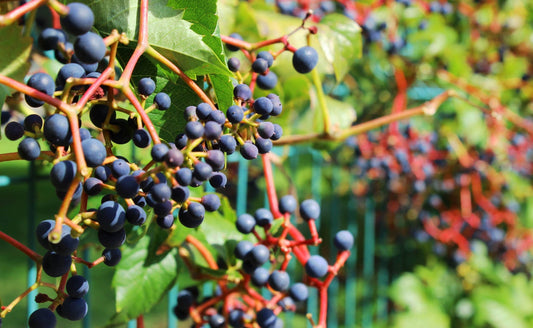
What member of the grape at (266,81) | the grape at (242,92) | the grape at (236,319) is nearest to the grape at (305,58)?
the grape at (266,81)

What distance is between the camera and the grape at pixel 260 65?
0.68 m

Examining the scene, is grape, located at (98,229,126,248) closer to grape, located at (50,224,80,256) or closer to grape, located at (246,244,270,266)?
grape, located at (50,224,80,256)

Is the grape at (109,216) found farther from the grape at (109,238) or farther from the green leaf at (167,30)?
the green leaf at (167,30)

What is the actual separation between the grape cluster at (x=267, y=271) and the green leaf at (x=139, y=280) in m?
0.08

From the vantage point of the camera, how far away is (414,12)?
6.61 feet

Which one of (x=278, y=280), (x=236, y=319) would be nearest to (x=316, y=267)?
(x=278, y=280)

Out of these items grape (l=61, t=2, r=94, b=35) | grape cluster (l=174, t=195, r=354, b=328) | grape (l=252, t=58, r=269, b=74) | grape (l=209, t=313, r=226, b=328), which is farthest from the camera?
grape (l=209, t=313, r=226, b=328)

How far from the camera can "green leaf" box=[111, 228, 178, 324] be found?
0.87 metres

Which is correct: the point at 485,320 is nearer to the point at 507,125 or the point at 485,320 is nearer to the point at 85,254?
the point at 507,125

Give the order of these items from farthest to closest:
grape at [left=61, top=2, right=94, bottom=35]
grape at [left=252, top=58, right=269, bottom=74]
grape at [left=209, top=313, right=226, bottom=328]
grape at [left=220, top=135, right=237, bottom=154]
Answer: grape at [left=209, top=313, right=226, bottom=328] → grape at [left=252, top=58, right=269, bottom=74] → grape at [left=220, top=135, right=237, bottom=154] → grape at [left=61, top=2, right=94, bottom=35]

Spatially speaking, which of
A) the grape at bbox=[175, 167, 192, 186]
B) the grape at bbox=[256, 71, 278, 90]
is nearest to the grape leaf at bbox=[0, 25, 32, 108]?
the grape at bbox=[175, 167, 192, 186]

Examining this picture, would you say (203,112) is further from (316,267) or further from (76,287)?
(316,267)

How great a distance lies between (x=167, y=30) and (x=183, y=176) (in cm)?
21

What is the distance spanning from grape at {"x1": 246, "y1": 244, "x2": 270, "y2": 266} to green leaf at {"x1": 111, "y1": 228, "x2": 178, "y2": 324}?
8.4 inches
